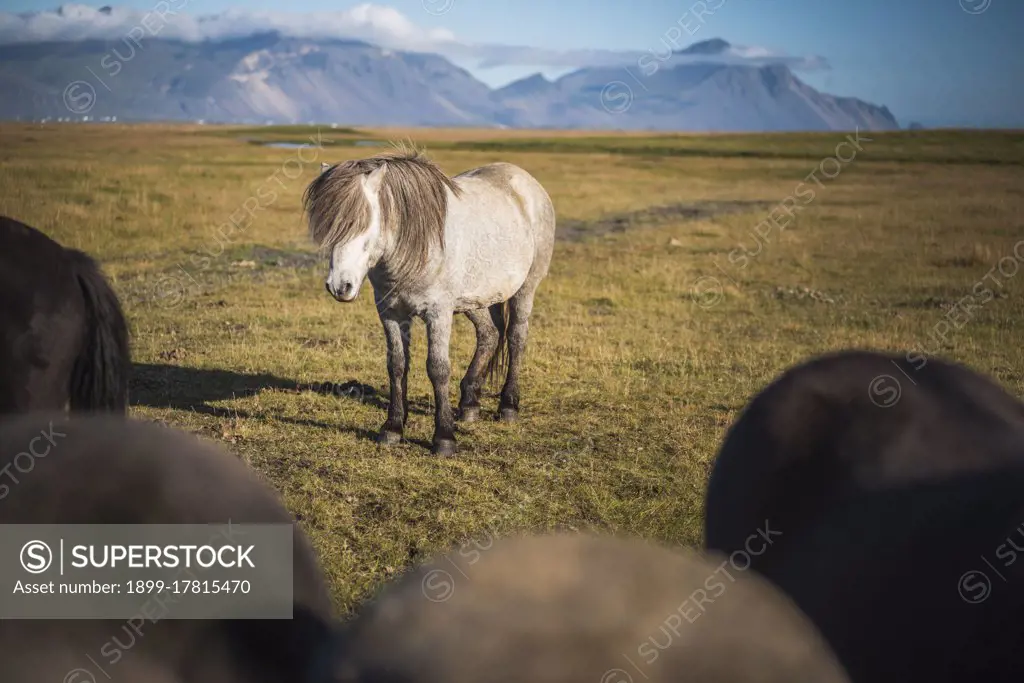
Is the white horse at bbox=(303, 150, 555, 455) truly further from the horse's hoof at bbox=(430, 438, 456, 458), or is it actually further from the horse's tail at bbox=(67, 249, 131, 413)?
the horse's tail at bbox=(67, 249, 131, 413)

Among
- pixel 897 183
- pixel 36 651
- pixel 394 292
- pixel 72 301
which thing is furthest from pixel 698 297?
pixel 897 183

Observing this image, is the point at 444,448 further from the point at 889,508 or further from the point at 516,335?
the point at 889,508

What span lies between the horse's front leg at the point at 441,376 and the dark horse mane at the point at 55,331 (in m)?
2.76

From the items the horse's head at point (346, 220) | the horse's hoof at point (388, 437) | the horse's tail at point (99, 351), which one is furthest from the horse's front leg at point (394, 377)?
the horse's tail at point (99, 351)

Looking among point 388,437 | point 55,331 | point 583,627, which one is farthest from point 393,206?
point 583,627

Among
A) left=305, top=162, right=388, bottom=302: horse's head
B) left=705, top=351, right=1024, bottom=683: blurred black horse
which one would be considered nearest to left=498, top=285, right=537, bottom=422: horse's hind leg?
left=305, top=162, right=388, bottom=302: horse's head

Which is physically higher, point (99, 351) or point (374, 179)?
point (374, 179)

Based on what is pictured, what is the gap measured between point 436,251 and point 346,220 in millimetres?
828

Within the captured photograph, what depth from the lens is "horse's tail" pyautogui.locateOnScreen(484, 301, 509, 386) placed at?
802cm

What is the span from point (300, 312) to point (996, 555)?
34.0 ft

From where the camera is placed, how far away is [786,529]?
2623mm

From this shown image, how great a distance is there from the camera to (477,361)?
7.79 m

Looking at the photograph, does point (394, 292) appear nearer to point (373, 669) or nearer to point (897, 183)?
point (373, 669)

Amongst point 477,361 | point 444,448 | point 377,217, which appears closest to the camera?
point 377,217
